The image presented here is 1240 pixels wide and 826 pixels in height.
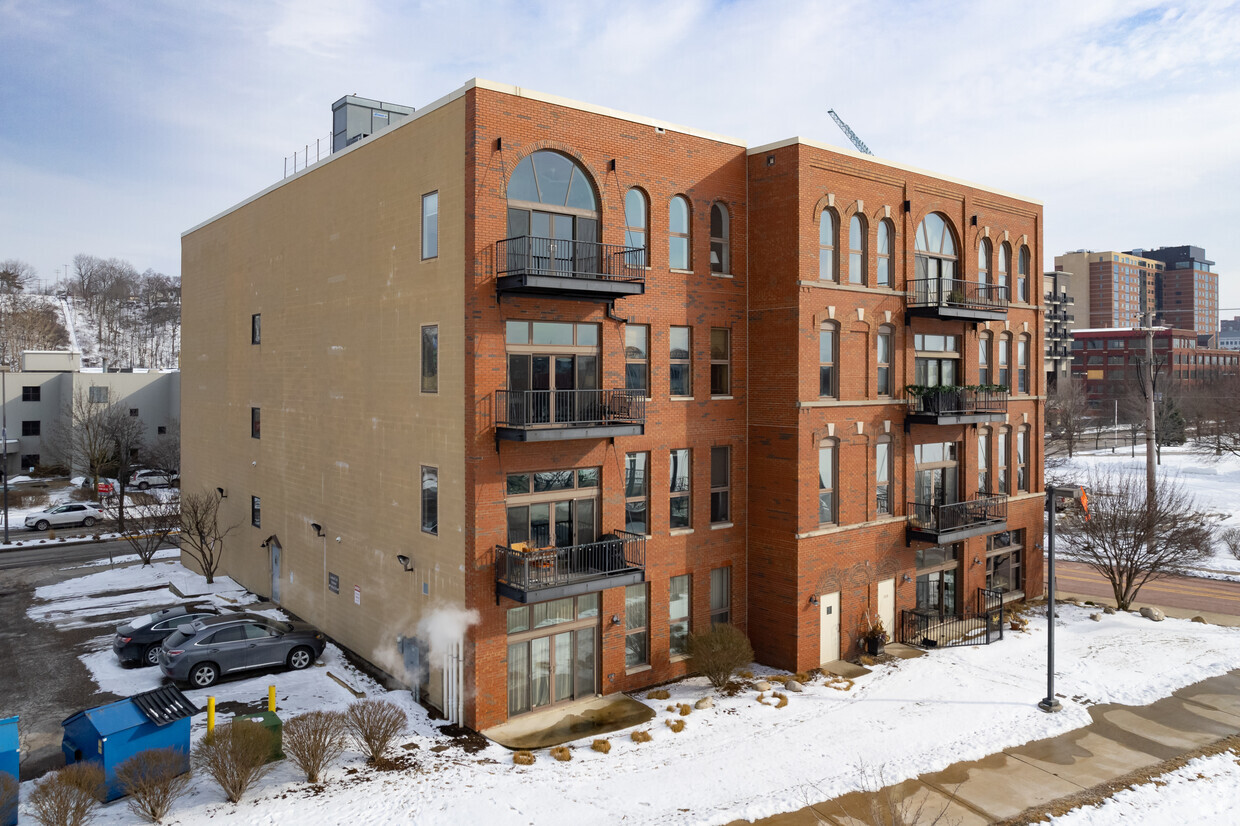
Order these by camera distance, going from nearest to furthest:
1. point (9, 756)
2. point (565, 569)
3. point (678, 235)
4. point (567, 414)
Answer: point (9, 756) < point (565, 569) < point (567, 414) < point (678, 235)

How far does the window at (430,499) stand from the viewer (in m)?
18.1

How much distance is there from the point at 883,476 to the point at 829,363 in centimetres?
400

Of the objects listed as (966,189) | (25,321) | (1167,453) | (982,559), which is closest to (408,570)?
(982,559)

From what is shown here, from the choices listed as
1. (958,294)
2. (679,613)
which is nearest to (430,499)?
(679,613)

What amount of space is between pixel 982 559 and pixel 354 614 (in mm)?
19871

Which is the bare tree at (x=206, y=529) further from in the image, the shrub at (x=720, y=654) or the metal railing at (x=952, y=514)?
the metal railing at (x=952, y=514)

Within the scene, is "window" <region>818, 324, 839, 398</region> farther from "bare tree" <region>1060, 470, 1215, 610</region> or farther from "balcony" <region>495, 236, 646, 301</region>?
"bare tree" <region>1060, 470, 1215, 610</region>

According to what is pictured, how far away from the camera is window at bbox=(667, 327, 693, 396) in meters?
20.5

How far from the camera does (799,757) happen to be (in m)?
15.4

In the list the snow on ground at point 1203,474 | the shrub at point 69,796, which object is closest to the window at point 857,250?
the shrub at point 69,796

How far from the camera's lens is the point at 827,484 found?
21.5 meters

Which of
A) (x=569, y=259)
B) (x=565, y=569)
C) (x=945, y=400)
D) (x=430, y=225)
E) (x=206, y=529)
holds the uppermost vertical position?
(x=430, y=225)

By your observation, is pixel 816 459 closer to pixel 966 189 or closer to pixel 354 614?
pixel 966 189

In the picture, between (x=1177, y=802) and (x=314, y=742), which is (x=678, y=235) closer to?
(x=314, y=742)
